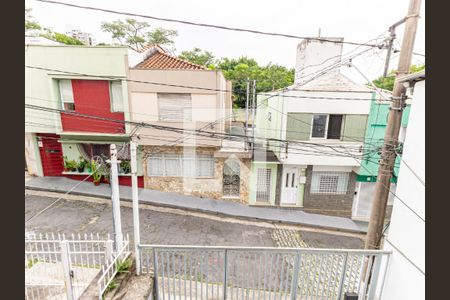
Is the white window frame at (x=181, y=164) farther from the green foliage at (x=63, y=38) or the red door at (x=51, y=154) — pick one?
the green foliage at (x=63, y=38)

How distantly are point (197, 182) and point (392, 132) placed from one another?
8960mm

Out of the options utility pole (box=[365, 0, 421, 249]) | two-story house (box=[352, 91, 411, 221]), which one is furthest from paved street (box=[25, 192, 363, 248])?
utility pole (box=[365, 0, 421, 249])

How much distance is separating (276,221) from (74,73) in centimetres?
1158

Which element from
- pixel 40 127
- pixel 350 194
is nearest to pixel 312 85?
pixel 350 194

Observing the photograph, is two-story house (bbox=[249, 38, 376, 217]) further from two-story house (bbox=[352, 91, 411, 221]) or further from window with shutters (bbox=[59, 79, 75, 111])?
window with shutters (bbox=[59, 79, 75, 111])

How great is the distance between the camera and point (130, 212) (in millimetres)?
9992

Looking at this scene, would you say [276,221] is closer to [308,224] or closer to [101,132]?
[308,224]

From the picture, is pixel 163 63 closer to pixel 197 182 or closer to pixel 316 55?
pixel 197 182

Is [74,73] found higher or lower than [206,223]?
higher

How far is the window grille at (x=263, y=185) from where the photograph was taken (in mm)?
11328

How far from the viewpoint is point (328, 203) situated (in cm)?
1126

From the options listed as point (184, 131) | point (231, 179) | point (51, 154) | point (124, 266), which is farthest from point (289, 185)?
point (51, 154)

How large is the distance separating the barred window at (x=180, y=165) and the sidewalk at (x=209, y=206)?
117cm

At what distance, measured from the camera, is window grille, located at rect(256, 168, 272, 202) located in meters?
11.3
